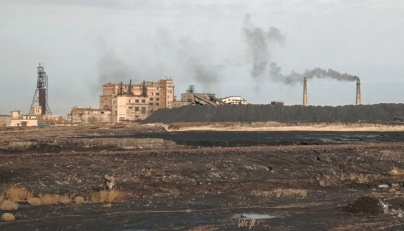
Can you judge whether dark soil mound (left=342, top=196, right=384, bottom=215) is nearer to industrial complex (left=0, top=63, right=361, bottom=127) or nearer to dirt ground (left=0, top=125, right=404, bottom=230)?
dirt ground (left=0, top=125, right=404, bottom=230)

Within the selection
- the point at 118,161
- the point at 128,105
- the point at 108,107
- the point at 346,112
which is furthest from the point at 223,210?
the point at 108,107

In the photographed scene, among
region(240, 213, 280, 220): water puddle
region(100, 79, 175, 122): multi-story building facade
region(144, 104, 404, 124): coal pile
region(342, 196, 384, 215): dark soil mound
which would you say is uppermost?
region(100, 79, 175, 122): multi-story building facade

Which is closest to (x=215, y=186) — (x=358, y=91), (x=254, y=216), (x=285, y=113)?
(x=254, y=216)

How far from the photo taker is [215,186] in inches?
1033

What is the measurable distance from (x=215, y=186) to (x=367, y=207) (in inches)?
359

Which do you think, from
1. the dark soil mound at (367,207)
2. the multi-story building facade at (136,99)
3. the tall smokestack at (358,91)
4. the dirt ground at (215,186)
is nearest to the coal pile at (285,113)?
the tall smokestack at (358,91)

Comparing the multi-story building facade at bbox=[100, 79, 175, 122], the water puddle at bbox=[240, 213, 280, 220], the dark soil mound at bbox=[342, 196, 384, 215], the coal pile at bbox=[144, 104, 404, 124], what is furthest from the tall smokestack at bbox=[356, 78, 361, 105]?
the water puddle at bbox=[240, 213, 280, 220]

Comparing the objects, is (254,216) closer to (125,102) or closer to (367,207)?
(367,207)

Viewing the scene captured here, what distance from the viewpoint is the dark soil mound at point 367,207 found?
A: 60.9 feet

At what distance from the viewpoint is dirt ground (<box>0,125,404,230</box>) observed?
56.5 feet

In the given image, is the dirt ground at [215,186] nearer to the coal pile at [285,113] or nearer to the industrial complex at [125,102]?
the coal pile at [285,113]

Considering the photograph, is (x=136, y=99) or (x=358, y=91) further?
(x=136, y=99)

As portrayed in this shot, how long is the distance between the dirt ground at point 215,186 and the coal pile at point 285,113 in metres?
60.7

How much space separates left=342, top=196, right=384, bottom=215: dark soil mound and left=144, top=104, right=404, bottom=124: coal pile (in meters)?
79.1
